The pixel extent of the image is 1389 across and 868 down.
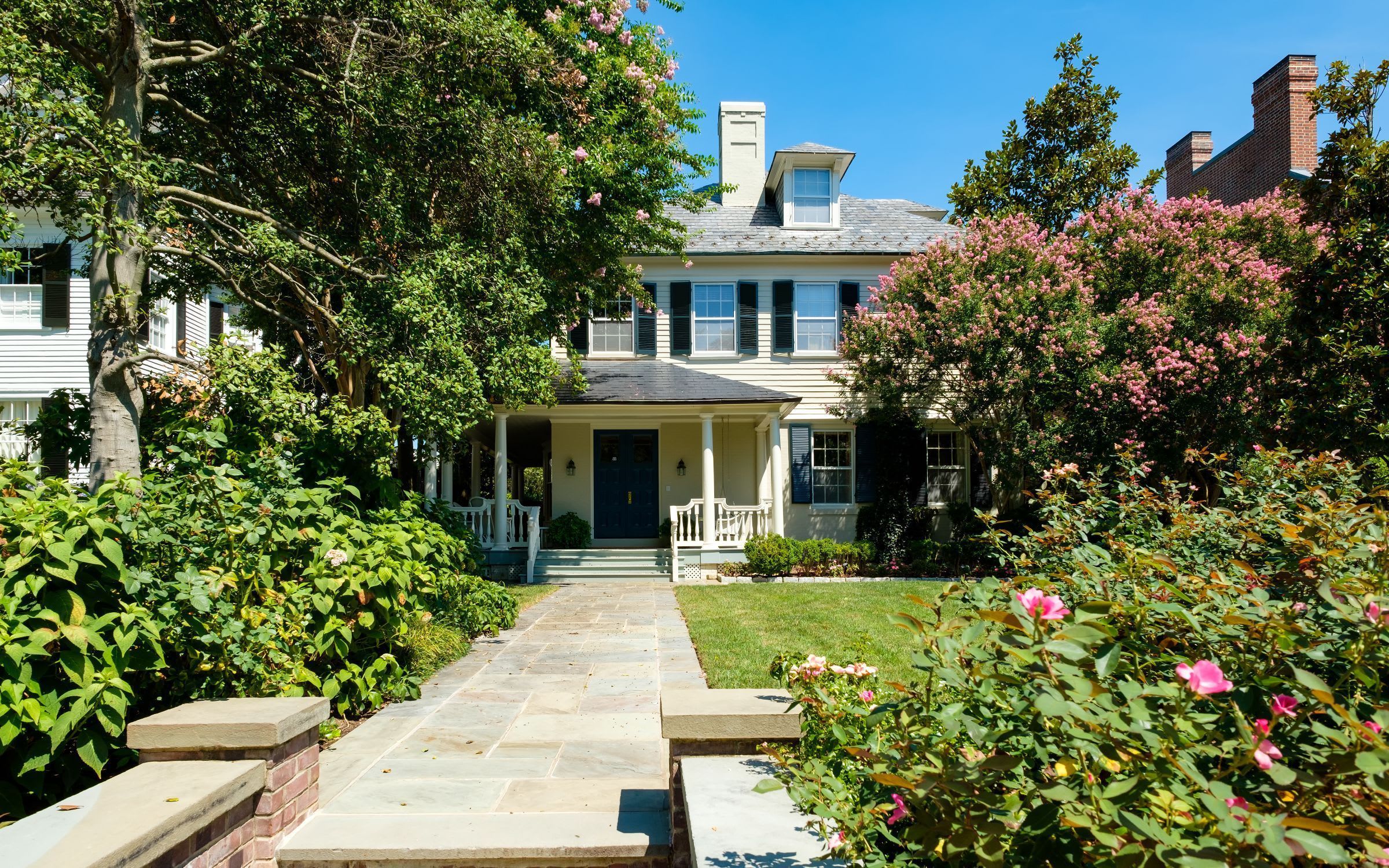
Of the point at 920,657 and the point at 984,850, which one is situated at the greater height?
the point at 920,657

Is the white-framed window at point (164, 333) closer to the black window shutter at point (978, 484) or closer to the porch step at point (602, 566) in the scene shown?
the porch step at point (602, 566)

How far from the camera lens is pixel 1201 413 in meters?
13.3

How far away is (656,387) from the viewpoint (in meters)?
15.2

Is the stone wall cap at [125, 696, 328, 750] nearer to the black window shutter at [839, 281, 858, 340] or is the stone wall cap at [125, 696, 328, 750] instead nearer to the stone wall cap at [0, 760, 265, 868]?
the stone wall cap at [0, 760, 265, 868]

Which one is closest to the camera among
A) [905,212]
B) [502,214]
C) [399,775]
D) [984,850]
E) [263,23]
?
[984,850]

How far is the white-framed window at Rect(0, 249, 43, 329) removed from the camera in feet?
47.7

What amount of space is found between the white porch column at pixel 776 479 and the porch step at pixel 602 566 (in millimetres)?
2124

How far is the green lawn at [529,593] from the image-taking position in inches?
431

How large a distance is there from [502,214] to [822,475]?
33.2 ft

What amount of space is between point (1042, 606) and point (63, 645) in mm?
3503

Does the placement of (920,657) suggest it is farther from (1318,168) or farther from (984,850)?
(1318,168)

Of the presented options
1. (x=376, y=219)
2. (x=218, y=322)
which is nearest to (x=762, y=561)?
(x=376, y=219)

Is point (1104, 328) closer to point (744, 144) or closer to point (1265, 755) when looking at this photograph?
point (744, 144)

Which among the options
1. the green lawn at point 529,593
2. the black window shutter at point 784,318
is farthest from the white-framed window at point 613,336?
the green lawn at point 529,593
